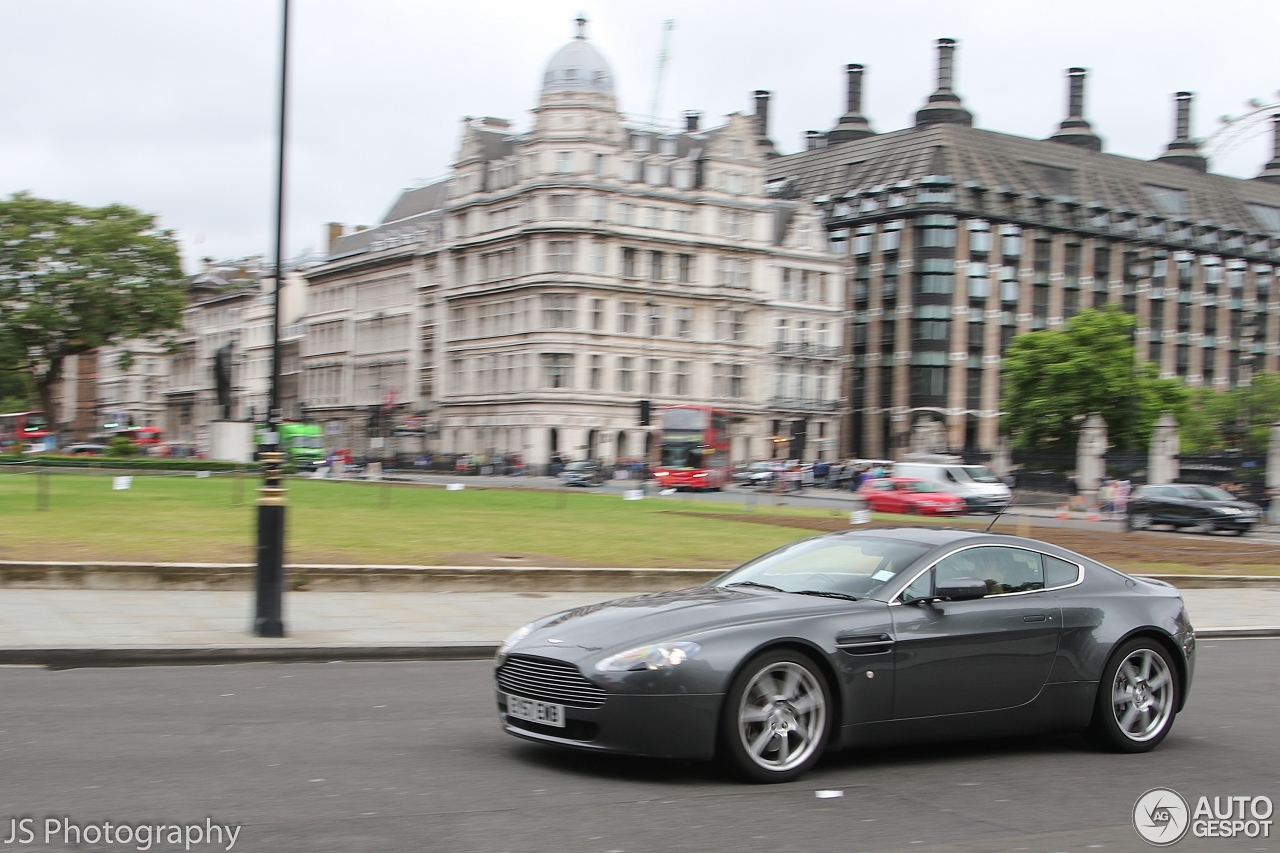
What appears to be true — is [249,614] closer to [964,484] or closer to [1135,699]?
[1135,699]

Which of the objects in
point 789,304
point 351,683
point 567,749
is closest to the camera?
point 567,749

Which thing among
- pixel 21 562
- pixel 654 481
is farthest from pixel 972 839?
pixel 654 481

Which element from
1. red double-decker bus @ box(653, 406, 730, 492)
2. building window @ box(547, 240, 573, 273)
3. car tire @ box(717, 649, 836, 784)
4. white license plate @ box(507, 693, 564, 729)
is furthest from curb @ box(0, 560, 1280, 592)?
building window @ box(547, 240, 573, 273)

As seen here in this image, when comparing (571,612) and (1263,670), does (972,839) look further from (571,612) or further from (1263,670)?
(1263,670)

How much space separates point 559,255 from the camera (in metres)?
86.2

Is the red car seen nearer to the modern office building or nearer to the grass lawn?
the grass lawn

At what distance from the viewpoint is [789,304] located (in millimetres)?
93625

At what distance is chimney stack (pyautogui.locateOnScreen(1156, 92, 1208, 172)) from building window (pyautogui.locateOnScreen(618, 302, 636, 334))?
59.6 m

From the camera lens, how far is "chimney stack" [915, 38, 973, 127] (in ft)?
345

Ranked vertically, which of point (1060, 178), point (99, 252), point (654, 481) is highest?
point (1060, 178)

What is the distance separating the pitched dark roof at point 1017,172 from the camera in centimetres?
9800

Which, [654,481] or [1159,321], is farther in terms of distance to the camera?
[1159,321]

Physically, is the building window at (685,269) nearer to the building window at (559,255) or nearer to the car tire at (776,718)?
the building window at (559,255)

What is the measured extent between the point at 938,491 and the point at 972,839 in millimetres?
41440
